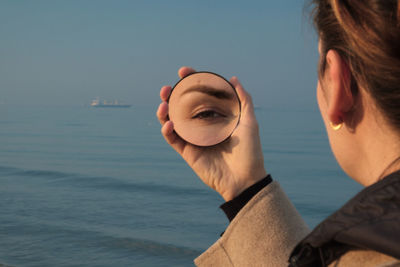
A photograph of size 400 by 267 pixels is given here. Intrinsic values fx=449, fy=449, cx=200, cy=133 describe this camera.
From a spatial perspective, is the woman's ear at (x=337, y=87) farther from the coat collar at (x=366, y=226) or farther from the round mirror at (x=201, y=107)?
the round mirror at (x=201, y=107)

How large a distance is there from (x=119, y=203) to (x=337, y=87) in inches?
324

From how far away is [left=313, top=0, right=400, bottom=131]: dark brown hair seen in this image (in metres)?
1.05

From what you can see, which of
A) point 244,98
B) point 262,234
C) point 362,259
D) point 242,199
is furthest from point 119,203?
point 362,259

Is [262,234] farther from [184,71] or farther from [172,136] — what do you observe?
[184,71]

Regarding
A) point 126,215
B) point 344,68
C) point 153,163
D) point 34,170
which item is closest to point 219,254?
point 344,68

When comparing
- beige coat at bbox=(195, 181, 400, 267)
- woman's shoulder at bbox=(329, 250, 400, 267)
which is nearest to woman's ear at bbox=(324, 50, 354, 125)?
woman's shoulder at bbox=(329, 250, 400, 267)

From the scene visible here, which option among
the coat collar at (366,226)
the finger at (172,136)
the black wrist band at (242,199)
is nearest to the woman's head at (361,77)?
the coat collar at (366,226)

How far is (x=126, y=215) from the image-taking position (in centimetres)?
806

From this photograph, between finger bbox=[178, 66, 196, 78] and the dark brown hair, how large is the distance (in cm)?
119

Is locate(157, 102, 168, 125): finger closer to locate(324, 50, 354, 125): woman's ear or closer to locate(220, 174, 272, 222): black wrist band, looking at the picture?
locate(220, 174, 272, 222): black wrist band

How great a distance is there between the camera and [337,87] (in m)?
1.21

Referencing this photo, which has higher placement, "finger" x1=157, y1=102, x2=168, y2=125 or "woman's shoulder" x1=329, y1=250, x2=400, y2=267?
"woman's shoulder" x1=329, y1=250, x2=400, y2=267

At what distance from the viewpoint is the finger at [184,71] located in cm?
232

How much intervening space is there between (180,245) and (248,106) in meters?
4.57
